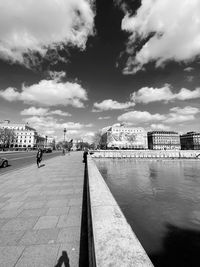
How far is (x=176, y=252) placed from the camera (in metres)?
4.72

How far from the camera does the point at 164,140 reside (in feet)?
473

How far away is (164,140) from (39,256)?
152935mm

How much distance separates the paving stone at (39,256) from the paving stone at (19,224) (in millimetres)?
919

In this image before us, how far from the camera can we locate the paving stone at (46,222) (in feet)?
12.8

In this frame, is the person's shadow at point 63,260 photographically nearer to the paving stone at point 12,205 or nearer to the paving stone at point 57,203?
the paving stone at point 57,203

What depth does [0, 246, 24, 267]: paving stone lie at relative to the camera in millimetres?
2662

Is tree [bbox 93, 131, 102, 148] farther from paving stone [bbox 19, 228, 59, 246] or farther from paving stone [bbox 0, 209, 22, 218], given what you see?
paving stone [bbox 19, 228, 59, 246]

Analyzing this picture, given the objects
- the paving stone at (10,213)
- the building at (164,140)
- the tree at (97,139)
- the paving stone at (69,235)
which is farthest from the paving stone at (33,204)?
the building at (164,140)

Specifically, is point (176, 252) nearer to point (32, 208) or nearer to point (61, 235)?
point (61, 235)

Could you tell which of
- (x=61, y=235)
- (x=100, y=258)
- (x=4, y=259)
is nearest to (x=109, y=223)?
(x=100, y=258)

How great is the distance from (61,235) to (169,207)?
21.8 feet

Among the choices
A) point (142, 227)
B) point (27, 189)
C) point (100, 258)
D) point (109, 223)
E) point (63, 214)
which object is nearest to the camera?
point (100, 258)

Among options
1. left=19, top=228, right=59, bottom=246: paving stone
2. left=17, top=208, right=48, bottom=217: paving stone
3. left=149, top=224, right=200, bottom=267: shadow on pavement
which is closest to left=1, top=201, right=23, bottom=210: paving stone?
left=17, top=208, right=48, bottom=217: paving stone

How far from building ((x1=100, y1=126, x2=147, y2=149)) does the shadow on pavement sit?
116 meters
